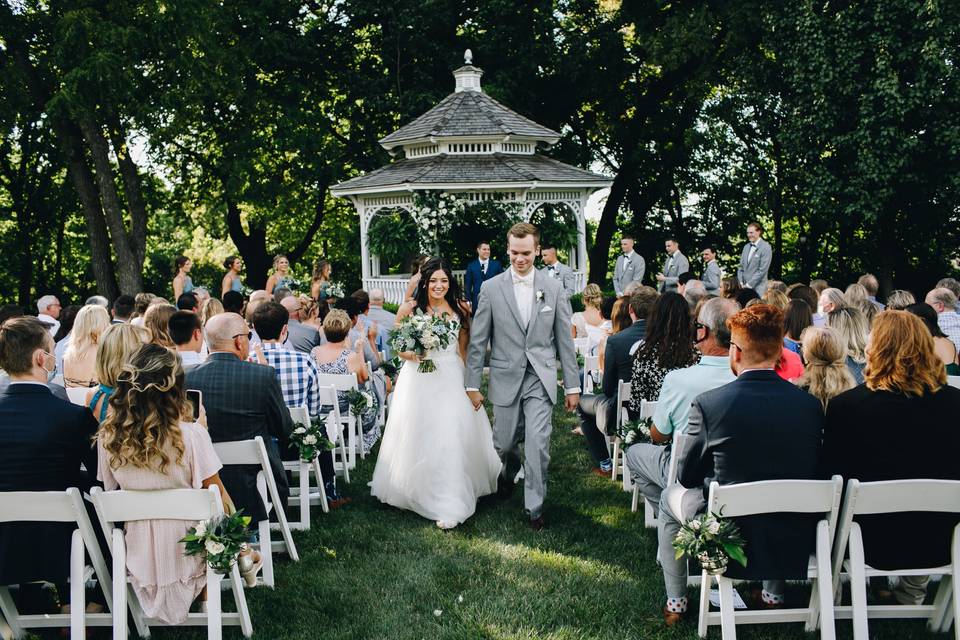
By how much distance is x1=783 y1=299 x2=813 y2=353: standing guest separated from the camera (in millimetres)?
6473

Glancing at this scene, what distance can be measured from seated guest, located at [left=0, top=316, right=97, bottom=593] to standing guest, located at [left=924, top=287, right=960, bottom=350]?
763 cm

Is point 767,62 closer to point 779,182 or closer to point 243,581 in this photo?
point 779,182

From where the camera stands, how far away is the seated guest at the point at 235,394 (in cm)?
506

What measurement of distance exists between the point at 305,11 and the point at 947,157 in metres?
18.6

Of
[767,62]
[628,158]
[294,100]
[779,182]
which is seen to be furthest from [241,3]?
[779,182]

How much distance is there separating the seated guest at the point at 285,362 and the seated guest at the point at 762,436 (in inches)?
131

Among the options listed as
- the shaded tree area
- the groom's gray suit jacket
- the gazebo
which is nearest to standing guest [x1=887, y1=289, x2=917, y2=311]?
the groom's gray suit jacket

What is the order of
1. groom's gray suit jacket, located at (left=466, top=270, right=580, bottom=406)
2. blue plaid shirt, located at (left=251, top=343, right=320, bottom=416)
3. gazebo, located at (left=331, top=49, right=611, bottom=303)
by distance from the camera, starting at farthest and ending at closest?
gazebo, located at (left=331, top=49, right=611, bottom=303) < blue plaid shirt, located at (left=251, top=343, right=320, bottom=416) < groom's gray suit jacket, located at (left=466, top=270, right=580, bottom=406)

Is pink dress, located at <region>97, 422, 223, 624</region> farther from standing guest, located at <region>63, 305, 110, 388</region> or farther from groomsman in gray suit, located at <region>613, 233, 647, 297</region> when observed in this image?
groomsman in gray suit, located at <region>613, 233, 647, 297</region>

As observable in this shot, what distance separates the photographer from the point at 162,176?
27578 mm

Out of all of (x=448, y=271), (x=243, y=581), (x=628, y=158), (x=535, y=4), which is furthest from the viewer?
(x=628, y=158)

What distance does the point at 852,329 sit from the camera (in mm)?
5906

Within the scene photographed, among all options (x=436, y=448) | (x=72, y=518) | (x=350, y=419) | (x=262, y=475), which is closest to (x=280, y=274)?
(x=350, y=419)

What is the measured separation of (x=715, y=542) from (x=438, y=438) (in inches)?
120
